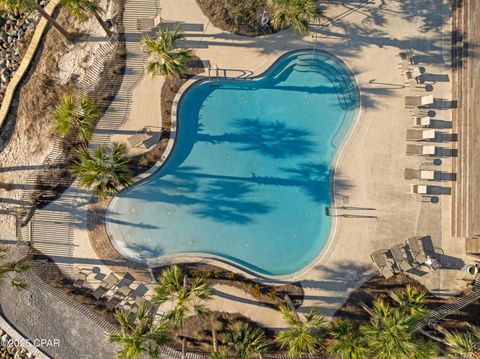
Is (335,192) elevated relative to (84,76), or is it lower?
lower

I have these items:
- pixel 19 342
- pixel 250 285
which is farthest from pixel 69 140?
pixel 250 285

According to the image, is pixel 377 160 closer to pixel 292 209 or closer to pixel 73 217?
pixel 292 209

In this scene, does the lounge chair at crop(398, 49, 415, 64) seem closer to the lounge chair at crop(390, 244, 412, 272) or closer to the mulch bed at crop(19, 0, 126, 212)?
the lounge chair at crop(390, 244, 412, 272)

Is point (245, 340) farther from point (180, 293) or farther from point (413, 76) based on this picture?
point (413, 76)

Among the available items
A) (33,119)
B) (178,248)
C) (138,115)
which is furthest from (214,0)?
(178,248)

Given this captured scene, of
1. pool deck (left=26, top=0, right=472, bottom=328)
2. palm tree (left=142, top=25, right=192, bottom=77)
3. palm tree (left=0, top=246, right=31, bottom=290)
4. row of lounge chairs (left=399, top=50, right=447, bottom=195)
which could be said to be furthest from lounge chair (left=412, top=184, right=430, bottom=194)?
palm tree (left=0, top=246, right=31, bottom=290)
